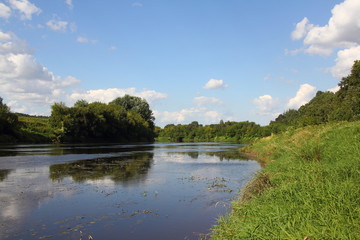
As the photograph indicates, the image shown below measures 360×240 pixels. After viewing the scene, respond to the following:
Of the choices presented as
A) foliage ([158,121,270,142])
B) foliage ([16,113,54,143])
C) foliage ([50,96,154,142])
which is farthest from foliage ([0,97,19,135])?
foliage ([158,121,270,142])

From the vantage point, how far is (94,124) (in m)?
72.9

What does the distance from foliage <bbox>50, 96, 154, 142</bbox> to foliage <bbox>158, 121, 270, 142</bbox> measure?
158ft

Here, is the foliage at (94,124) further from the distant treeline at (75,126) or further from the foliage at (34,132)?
the foliage at (34,132)

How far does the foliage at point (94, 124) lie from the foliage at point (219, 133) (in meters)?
48.0

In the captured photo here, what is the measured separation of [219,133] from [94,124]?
292 ft

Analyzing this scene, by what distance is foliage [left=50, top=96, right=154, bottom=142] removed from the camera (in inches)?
2539

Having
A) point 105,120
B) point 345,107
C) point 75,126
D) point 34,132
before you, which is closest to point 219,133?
point 105,120

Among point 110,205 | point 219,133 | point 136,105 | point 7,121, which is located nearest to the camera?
point 110,205

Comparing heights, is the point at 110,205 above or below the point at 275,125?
below

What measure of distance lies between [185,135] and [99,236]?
160 meters

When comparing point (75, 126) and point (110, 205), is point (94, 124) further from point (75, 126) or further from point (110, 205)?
point (110, 205)

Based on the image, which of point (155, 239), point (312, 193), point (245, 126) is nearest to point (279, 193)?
point (312, 193)

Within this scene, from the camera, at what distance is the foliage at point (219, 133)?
127 meters

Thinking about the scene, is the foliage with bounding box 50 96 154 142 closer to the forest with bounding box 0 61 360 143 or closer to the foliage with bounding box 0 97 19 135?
the forest with bounding box 0 61 360 143
